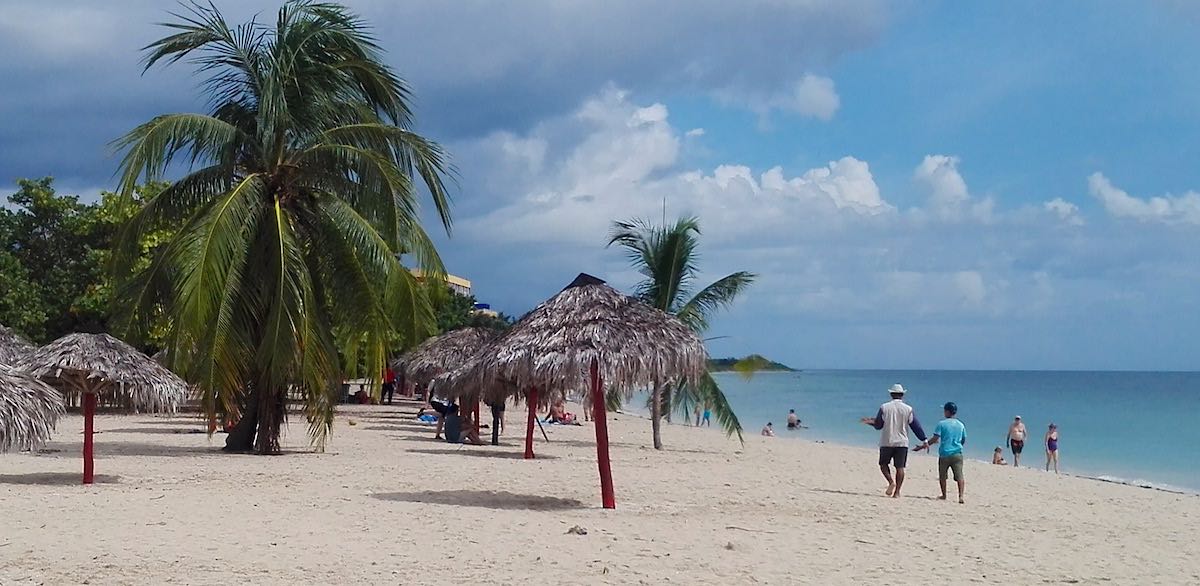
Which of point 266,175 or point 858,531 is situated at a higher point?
point 266,175

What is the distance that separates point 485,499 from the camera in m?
11.6

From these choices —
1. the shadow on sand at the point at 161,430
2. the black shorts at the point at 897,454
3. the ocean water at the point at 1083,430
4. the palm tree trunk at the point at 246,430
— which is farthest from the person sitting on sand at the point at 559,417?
the black shorts at the point at 897,454

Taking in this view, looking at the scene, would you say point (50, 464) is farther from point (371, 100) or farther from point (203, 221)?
point (371, 100)

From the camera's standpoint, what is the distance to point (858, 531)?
A: 9.97m

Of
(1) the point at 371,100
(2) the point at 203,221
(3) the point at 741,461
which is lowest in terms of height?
(3) the point at 741,461

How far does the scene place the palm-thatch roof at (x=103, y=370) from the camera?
11500 millimetres

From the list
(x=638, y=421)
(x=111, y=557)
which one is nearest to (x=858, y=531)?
(x=111, y=557)

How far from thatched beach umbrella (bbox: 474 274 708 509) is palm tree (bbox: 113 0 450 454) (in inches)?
205

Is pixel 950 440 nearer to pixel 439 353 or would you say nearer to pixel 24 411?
pixel 24 411

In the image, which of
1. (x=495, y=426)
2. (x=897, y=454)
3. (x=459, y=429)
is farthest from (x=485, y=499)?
(x=459, y=429)

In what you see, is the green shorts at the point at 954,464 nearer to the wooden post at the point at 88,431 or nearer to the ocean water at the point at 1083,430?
the ocean water at the point at 1083,430

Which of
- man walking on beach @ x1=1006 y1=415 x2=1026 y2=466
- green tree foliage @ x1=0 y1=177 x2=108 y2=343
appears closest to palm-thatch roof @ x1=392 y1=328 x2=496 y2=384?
green tree foliage @ x1=0 y1=177 x2=108 y2=343

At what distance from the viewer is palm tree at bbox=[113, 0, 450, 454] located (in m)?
15.0

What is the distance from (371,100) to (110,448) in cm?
637
